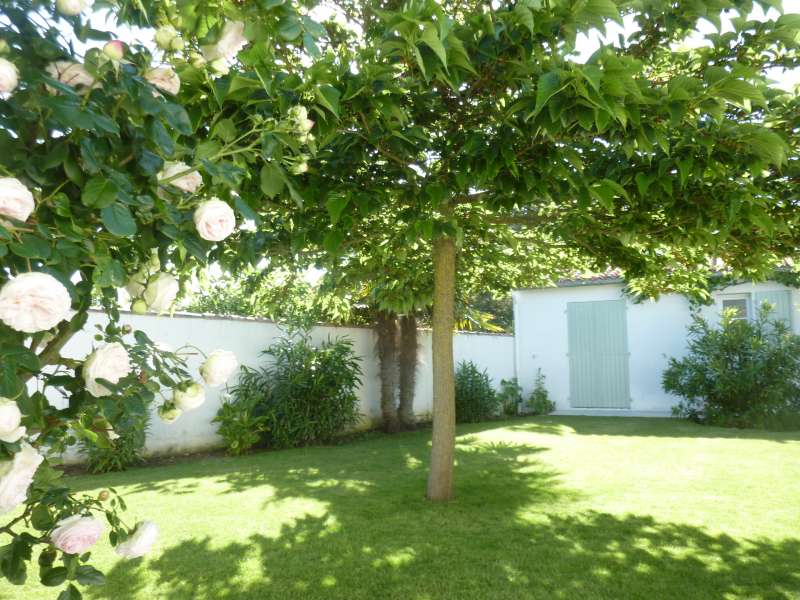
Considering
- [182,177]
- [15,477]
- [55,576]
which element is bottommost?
[55,576]

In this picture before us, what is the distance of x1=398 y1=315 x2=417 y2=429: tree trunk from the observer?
1124 centimetres

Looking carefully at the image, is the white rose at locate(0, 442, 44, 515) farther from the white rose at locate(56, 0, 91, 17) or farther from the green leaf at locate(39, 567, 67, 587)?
the white rose at locate(56, 0, 91, 17)

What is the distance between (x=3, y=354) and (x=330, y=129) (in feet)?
5.29

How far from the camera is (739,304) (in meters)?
12.3

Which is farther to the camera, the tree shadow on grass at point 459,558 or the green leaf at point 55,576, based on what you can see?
the tree shadow on grass at point 459,558

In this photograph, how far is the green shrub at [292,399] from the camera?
27.7 feet

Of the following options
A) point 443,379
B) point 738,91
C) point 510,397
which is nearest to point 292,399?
point 443,379

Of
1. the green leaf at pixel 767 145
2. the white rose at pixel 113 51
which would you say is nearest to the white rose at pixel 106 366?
the white rose at pixel 113 51

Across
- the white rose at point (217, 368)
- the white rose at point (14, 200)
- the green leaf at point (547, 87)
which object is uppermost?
the green leaf at point (547, 87)

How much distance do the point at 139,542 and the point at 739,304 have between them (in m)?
13.3

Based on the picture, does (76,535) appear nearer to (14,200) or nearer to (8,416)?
(8,416)

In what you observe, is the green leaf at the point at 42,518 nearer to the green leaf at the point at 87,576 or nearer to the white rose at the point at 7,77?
the green leaf at the point at 87,576

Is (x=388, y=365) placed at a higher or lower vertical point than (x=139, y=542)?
higher

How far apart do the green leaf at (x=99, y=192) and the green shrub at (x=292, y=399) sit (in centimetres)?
751
